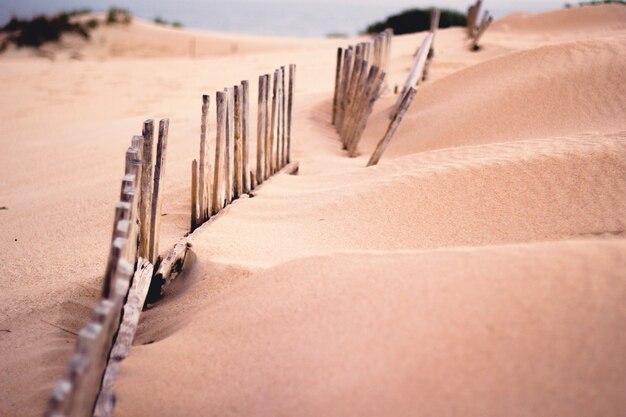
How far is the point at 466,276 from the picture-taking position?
2.32m

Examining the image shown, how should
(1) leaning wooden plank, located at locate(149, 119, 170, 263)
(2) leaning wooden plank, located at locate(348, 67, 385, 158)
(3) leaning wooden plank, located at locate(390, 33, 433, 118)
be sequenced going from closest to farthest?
(1) leaning wooden plank, located at locate(149, 119, 170, 263) → (2) leaning wooden plank, located at locate(348, 67, 385, 158) → (3) leaning wooden plank, located at locate(390, 33, 433, 118)

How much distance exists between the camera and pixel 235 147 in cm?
409

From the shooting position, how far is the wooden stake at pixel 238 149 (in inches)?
157

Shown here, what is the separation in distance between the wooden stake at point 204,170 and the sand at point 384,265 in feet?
0.43

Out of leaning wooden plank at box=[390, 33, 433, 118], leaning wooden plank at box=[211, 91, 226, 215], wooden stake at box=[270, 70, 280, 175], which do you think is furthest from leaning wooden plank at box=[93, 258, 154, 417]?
leaning wooden plank at box=[390, 33, 433, 118]

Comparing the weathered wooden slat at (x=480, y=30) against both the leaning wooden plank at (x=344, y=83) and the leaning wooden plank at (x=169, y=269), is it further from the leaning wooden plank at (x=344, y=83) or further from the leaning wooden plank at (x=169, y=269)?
the leaning wooden plank at (x=169, y=269)

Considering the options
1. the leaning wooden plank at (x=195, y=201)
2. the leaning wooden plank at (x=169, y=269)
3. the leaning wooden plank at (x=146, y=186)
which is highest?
the leaning wooden plank at (x=146, y=186)

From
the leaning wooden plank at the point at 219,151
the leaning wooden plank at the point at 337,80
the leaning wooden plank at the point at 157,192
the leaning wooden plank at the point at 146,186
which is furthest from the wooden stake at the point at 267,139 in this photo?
the leaning wooden plank at the point at 337,80

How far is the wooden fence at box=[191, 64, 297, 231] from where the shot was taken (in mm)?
3674

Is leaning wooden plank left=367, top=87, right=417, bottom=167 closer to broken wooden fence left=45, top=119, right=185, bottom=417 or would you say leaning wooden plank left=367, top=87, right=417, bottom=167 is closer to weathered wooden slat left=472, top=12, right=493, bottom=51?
broken wooden fence left=45, top=119, right=185, bottom=417

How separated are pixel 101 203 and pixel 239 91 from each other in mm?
1855

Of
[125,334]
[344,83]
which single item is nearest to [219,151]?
[125,334]

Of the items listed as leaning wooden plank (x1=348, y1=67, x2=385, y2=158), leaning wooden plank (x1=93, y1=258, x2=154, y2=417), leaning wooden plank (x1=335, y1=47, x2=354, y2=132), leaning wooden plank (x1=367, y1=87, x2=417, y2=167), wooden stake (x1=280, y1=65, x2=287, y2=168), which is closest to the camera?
leaning wooden plank (x1=93, y1=258, x2=154, y2=417)

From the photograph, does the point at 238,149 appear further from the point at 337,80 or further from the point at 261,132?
the point at 337,80
